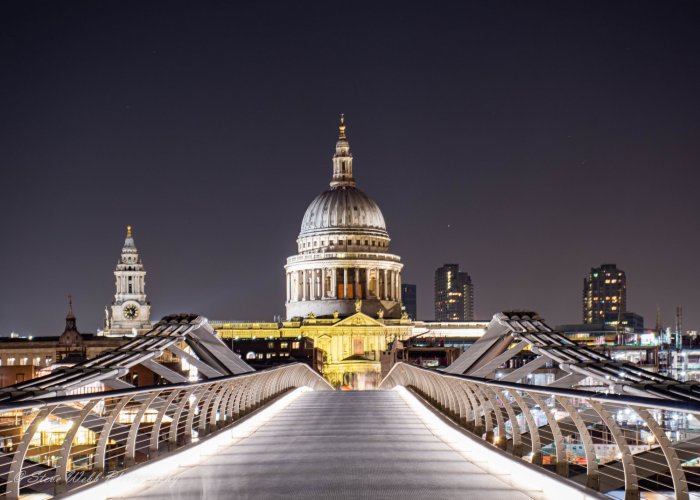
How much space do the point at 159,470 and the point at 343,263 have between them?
149 m

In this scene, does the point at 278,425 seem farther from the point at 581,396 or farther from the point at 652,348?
the point at 652,348

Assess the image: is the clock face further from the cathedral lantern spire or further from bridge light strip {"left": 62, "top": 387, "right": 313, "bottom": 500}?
bridge light strip {"left": 62, "top": 387, "right": 313, "bottom": 500}

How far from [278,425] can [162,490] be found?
7876 millimetres

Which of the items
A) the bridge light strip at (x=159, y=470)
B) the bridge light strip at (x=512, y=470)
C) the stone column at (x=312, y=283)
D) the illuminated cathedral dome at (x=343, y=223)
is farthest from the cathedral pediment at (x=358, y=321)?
the bridge light strip at (x=512, y=470)

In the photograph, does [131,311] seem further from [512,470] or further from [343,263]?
[512,470]

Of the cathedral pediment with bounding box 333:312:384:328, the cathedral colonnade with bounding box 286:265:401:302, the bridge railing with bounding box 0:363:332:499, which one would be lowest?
the bridge railing with bounding box 0:363:332:499

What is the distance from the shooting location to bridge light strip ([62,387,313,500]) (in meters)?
9.78

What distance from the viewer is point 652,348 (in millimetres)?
135875

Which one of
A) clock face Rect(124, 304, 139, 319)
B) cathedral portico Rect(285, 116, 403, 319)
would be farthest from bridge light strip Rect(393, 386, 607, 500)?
clock face Rect(124, 304, 139, 319)

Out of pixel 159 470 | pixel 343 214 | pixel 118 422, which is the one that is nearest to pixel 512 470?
pixel 159 470

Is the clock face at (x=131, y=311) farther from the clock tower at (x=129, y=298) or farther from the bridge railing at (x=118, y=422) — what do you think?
the bridge railing at (x=118, y=422)

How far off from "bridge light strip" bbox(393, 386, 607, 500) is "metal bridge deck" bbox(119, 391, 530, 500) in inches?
5.9

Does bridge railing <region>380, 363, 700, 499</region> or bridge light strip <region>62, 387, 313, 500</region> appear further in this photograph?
bridge light strip <region>62, 387, 313, 500</region>

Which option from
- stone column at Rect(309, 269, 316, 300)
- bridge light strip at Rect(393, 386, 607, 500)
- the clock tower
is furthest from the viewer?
stone column at Rect(309, 269, 316, 300)
